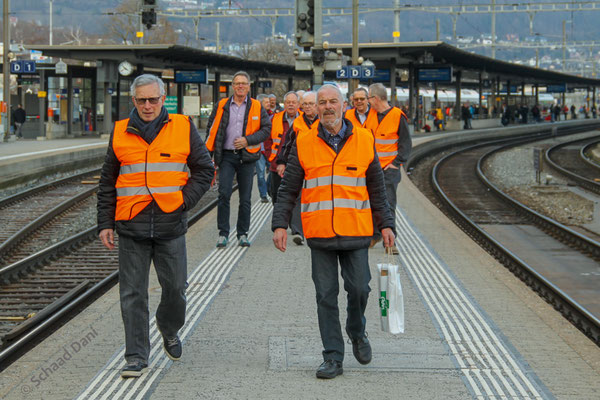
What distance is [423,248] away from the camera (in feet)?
37.5

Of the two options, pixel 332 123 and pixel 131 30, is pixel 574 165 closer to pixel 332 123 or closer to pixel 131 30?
pixel 332 123

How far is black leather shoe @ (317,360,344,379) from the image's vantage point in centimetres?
577

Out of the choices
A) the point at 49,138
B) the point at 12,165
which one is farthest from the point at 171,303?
the point at 49,138

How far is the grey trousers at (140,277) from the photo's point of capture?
5.95 metres

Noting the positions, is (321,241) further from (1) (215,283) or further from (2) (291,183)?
(1) (215,283)

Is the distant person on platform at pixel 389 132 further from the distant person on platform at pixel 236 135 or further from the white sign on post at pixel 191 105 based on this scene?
the white sign on post at pixel 191 105

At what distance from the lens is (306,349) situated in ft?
21.5

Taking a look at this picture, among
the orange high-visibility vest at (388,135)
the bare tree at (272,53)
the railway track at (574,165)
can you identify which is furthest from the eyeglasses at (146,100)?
the bare tree at (272,53)

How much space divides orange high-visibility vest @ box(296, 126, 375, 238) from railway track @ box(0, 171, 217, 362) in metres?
2.68

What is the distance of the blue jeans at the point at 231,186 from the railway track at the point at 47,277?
1.36m

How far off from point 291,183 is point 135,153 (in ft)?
3.16

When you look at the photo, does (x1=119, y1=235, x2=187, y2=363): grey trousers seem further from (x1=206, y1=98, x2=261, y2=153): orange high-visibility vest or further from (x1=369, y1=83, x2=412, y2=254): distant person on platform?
(x1=206, y1=98, x2=261, y2=153): orange high-visibility vest

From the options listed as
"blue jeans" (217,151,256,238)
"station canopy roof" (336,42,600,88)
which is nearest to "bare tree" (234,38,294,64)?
"station canopy roof" (336,42,600,88)

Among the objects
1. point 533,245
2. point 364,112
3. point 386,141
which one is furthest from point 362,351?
point 533,245
